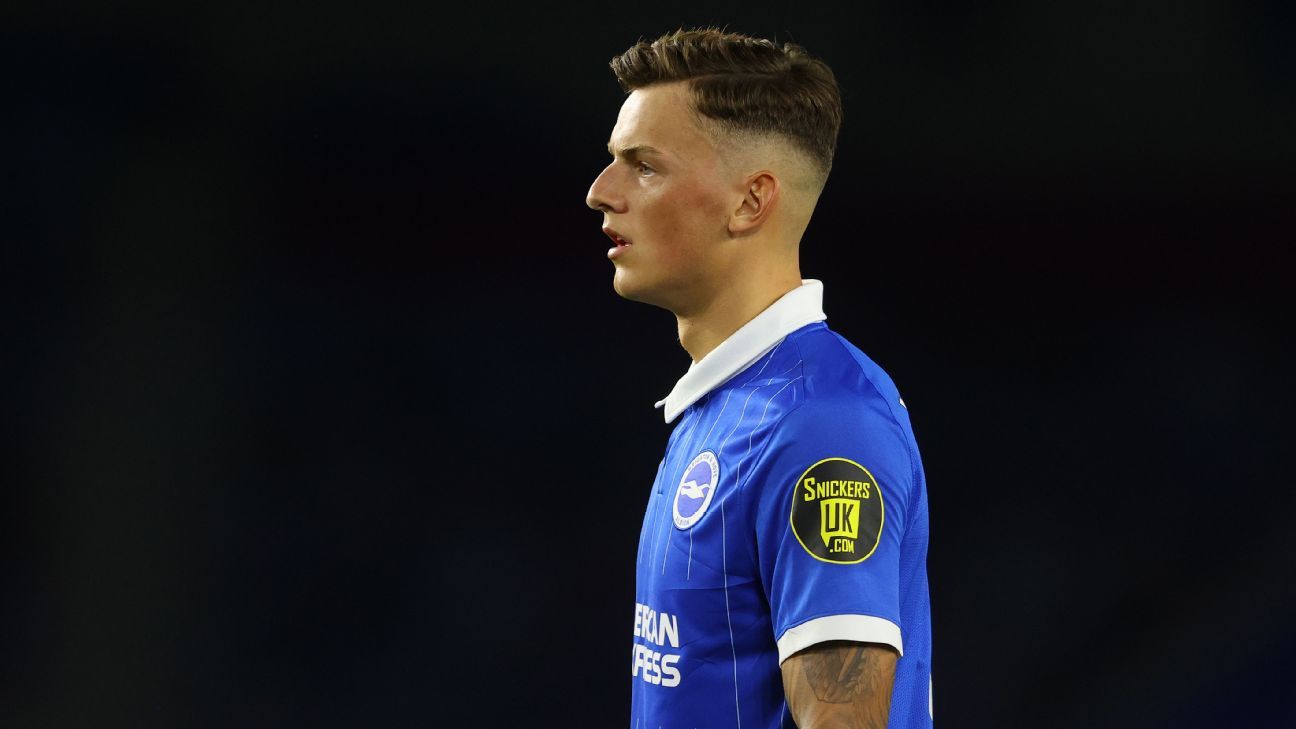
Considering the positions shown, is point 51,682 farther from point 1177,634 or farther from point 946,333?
point 1177,634

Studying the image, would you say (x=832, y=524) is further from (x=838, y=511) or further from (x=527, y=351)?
(x=527, y=351)

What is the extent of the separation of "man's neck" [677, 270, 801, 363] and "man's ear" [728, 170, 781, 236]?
0.05 meters

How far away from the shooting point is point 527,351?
2656 mm

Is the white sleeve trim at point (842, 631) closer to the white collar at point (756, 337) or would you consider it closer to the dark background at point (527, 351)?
the white collar at point (756, 337)

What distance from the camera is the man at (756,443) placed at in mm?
952

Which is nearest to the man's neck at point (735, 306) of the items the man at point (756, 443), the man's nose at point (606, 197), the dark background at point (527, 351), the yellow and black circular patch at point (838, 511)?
the man at point (756, 443)

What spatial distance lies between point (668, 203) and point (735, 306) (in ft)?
0.35

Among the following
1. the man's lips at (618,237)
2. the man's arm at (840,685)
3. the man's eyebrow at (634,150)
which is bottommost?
the man's arm at (840,685)

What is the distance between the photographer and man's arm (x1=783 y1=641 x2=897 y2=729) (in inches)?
36.4

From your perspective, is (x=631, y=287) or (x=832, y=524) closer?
(x=832, y=524)

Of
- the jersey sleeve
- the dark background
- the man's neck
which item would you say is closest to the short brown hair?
the man's neck

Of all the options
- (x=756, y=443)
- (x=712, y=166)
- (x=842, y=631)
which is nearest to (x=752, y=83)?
(x=712, y=166)

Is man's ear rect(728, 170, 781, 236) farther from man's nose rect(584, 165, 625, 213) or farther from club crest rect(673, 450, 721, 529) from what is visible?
club crest rect(673, 450, 721, 529)

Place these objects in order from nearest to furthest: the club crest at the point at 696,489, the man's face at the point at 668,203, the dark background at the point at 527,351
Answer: the club crest at the point at 696,489 → the man's face at the point at 668,203 → the dark background at the point at 527,351
